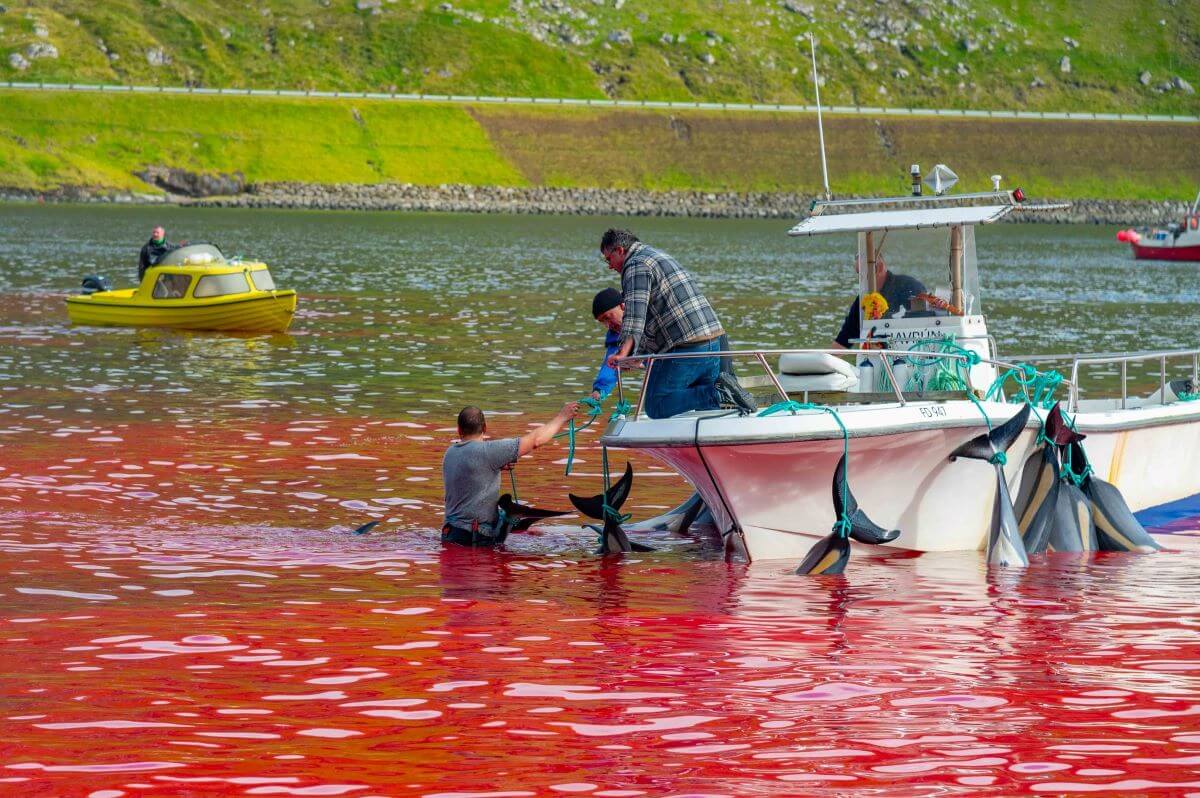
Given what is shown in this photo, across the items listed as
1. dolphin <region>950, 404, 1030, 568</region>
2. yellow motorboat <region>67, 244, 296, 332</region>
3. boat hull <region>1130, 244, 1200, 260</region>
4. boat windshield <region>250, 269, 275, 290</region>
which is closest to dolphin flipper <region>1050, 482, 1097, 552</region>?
dolphin <region>950, 404, 1030, 568</region>

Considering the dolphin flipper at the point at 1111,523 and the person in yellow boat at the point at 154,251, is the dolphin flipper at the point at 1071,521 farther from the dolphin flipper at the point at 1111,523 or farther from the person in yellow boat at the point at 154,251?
the person in yellow boat at the point at 154,251

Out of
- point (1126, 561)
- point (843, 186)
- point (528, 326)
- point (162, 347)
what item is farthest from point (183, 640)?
point (843, 186)

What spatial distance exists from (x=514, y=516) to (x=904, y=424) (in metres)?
3.80

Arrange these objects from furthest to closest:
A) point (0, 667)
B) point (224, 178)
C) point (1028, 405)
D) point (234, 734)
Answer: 1. point (224, 178)
2. point (1028, 405)
3. point (0, 667)
4. point (234, 734)

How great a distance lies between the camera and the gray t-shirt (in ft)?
50.9

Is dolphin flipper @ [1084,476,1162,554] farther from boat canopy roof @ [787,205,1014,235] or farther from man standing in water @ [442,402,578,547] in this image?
man standing in water @ [442,402,578,547]

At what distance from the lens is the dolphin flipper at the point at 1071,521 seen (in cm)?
1611

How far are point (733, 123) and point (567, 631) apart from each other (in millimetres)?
156656

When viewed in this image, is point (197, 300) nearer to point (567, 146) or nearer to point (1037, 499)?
point (1037, 499)

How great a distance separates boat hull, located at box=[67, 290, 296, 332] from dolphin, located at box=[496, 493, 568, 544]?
22.5m

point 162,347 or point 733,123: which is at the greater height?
point 733,123

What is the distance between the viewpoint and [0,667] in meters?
11.2

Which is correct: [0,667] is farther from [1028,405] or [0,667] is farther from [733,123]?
[733,123]

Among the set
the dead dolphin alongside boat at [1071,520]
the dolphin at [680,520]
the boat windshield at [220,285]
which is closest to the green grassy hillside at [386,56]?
the boat windshield at [220,285]
